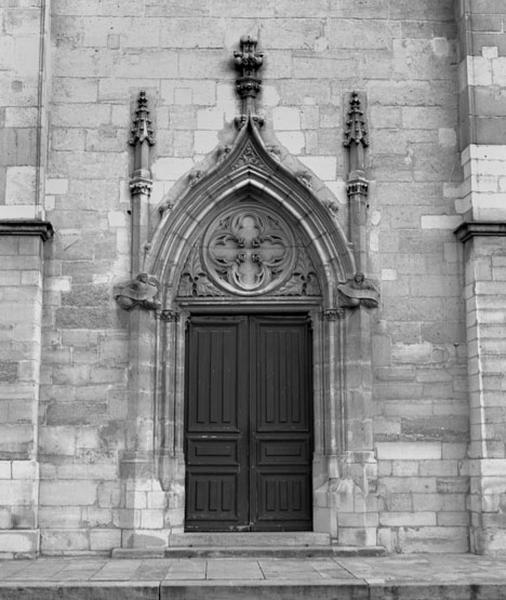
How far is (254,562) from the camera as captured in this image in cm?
920

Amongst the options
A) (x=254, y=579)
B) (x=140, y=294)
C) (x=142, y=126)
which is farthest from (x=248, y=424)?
(x=142, y=126)

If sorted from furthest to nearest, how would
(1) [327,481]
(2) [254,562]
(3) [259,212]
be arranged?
1. (3) [259,212]
2. (1) [327,481]
3. (2) [254,562]

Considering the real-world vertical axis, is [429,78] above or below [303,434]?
above

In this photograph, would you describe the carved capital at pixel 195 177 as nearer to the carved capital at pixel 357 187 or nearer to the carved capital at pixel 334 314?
the carved capital at pixel 357 187

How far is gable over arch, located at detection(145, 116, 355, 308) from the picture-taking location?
1031 cm

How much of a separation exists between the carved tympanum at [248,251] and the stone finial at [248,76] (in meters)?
1.12

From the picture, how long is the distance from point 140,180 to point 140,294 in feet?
4.33

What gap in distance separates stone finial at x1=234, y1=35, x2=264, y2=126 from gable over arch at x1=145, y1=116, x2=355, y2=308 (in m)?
0.14

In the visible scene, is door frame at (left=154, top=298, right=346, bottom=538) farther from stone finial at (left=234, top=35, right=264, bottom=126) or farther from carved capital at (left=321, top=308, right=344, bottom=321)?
stone finial at (left=234, top=35, right=264, bottom=126)

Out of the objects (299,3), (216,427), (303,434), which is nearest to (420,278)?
(303,434)

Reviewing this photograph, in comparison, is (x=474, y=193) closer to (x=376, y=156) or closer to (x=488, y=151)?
(x=488, y=151)

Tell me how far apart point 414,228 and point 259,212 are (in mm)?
1803

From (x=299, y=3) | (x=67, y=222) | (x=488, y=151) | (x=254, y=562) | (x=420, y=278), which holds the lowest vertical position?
(x=254, y=562)

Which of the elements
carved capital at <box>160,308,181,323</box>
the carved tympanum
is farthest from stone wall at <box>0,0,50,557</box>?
the carved tympanum
